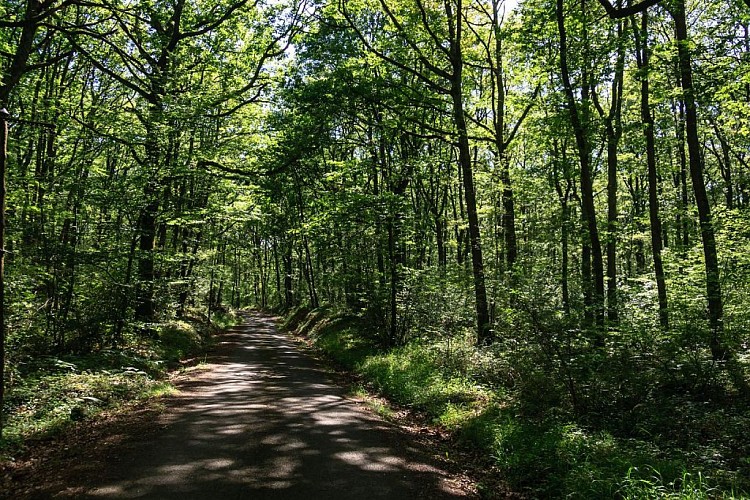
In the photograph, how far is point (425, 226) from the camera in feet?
55.0

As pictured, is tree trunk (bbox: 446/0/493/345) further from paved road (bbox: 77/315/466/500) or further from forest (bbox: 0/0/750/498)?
paved road (bbox: 77/315/466/500)

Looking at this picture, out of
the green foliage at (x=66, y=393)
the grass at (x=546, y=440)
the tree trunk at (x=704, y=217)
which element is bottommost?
the grass at (x=546, y=440)

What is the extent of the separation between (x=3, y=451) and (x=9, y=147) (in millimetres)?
10068

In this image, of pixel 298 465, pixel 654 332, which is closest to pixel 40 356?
pixel 298 465

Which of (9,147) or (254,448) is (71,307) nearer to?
(9,147)

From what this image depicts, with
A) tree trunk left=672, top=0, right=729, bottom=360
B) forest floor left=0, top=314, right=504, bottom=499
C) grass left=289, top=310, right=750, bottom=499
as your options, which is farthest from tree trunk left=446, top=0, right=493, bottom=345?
tree trunk left=672, top=0, right=729, bottom=360

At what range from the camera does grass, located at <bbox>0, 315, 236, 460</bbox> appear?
23.3 feet

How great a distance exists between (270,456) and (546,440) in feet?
13.5

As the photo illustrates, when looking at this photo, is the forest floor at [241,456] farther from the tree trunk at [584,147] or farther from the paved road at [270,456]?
the tree trunk at [584,147]

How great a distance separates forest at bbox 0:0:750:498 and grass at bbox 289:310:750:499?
44 mm

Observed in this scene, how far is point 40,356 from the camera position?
10.4m

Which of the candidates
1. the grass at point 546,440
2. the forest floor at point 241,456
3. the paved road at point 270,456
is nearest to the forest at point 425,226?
the grass at point 546,440

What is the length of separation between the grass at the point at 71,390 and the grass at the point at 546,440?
18.4 ft

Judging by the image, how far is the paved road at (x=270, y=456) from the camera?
5211 mm
